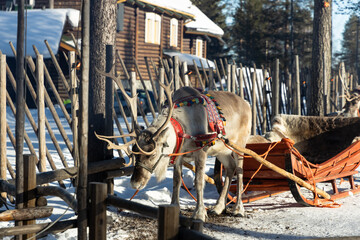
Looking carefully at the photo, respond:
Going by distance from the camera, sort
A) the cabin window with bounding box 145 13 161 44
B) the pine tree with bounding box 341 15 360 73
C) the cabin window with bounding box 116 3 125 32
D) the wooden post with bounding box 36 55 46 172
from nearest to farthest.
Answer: the wooden post with bounding box 36 55 46 172
the cabin window with bounding box 116 3 125 32
the cabin window with bounding box 145 13 161 44
the pine tree with bounding box 341 15 360 73

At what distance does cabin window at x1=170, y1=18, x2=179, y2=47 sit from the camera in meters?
28.3

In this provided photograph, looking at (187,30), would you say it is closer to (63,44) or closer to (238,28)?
(238,28)

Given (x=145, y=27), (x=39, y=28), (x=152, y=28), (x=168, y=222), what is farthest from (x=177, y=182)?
(x=152, y=28)

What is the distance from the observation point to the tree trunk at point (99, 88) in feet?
19.5

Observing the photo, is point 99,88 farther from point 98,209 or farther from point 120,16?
point 120,16

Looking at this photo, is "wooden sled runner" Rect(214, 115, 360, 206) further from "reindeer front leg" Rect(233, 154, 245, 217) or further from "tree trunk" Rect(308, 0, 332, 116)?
"tree trunk" Rect(308, 0, 332, 116)

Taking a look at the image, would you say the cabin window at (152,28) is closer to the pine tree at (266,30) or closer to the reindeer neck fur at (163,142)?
the pine tree at (266,30)

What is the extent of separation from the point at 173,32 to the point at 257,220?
23896 millimetres

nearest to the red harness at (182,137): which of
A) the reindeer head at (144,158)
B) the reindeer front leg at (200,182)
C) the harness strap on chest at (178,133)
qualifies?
the harness strap on chest at (178,133)

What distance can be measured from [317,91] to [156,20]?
16.9 metres

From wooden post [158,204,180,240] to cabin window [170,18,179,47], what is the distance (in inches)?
1024

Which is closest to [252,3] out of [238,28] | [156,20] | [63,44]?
[238,28]

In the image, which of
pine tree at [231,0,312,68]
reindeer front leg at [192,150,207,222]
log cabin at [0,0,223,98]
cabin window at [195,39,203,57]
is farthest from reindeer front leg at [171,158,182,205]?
pine tree at [231,0,312,68]

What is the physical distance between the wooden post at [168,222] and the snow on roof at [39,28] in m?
15.3
